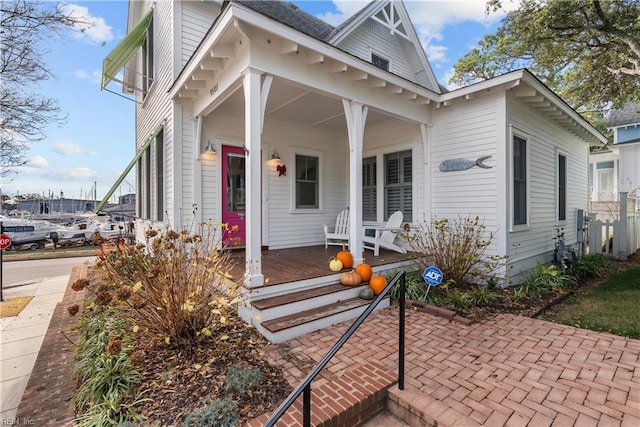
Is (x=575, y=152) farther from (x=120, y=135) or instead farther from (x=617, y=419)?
(x=120, y=135)

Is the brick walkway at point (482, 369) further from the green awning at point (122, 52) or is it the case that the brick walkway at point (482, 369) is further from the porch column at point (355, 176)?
the green awning at point (122, 52)

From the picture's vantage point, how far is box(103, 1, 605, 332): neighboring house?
3953 mm

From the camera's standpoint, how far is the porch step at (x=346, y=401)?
1917 millimetres

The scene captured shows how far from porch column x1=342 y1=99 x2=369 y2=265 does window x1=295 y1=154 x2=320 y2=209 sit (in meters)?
2.38

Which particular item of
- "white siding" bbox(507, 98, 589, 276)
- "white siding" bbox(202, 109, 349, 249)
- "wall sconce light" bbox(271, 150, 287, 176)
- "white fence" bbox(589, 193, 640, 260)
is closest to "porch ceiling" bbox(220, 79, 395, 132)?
"white siding" bbox(202, 109, 349, 249)

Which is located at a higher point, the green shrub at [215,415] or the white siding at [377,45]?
the white siding at [377,45]

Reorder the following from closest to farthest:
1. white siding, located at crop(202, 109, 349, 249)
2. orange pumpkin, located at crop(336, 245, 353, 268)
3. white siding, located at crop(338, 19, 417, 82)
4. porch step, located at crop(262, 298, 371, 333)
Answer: porch step, located at crop(262, 298, 371, 333)
orange pumpkin, located at crop(336, 245, 353, 268)
white siding, located at crop(202, 109, 349, 249)
white siding, located at crop(338, 19, 417, 82)

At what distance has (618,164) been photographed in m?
13.6

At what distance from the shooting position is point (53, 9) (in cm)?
668

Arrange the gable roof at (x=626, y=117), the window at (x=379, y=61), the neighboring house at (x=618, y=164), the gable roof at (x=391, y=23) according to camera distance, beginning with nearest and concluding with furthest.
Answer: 1. the gable roof at (x=391, y=23)
2. the window at (x=379, y=61)
3. the neighboring house at (x=618, y=164)
4. the gable roof at (x=626, y=117)

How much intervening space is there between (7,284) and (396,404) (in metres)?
9.31

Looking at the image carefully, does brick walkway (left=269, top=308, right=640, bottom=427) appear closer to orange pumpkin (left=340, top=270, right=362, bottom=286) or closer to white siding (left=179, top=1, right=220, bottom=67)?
orange pumpkin (left=340, top=270, right=362, bottom=286)

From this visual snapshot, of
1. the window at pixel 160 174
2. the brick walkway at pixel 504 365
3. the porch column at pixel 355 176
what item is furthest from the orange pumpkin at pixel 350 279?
the window at pixel 160 174

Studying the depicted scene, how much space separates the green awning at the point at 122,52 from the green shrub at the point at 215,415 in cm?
711
